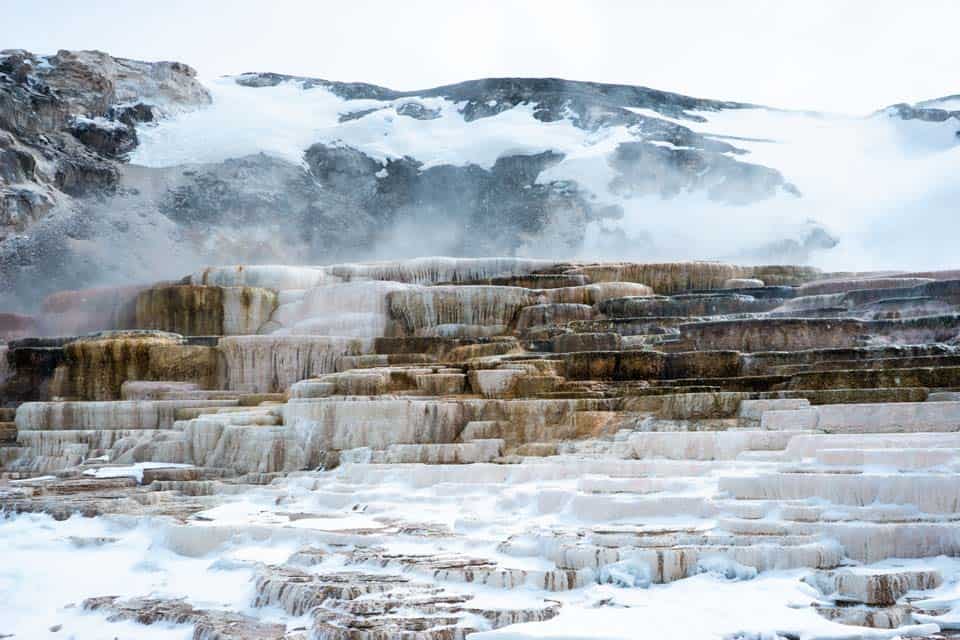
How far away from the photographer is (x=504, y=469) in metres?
10.1

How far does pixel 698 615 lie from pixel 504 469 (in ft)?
13.3

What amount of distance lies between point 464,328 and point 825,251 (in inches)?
777

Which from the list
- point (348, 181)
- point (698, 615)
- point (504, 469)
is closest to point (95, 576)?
point (504, 469)

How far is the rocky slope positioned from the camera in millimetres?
33250

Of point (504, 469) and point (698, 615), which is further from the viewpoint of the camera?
point (504, 469)

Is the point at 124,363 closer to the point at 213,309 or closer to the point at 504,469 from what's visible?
the point at 213,309

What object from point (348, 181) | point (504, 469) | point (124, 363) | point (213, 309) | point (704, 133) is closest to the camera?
point (504, 469)

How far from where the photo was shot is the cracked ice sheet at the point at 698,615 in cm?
589

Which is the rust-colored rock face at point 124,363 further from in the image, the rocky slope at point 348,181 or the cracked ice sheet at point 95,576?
the rocky slope at point 348,181

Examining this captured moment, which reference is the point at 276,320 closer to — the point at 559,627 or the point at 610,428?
the point at 610,428

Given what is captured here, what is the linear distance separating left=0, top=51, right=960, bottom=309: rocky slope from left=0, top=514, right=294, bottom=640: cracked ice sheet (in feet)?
77.4

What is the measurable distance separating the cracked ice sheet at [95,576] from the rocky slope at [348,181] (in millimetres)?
23578

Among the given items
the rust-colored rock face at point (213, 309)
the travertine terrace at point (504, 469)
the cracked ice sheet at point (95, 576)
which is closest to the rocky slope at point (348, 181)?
the rust-colored rock face at point (213, 309)

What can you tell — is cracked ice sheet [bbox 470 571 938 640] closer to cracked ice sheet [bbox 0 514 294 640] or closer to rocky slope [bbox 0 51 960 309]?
cracked ice sheet [bbox 0 514 294 640]
